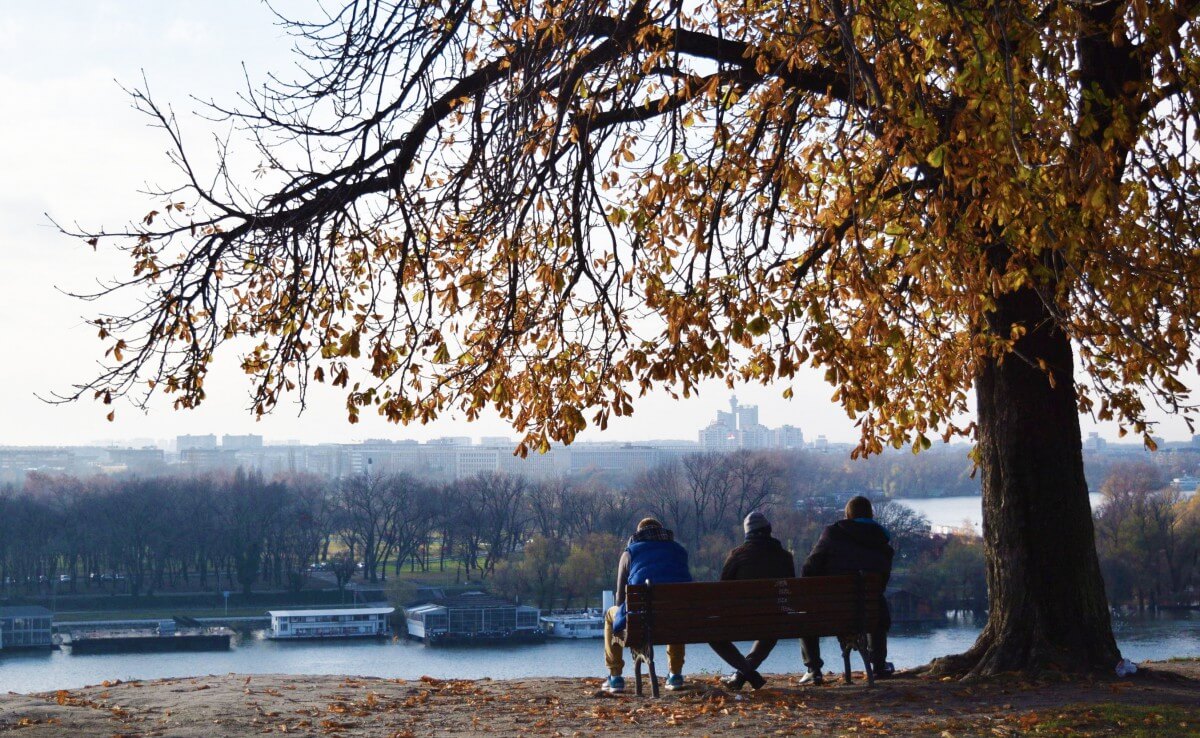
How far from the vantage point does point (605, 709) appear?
6.91m

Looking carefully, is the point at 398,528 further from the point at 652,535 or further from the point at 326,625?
the point at 652,535

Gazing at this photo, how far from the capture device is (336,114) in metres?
7.68

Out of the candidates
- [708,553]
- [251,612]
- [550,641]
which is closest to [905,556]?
[708,553]

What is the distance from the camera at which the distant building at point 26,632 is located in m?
31.1

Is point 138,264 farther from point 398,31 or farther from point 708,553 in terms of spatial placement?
point 708,553

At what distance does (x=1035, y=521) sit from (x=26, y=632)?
30198mm

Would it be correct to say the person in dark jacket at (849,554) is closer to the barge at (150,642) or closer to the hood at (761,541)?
the hood at (761,541)

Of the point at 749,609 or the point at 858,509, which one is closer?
the point at 749,609

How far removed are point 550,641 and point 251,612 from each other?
547 inches

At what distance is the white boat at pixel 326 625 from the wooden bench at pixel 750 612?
26.1 metres

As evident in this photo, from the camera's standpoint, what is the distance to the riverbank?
5.98 metres

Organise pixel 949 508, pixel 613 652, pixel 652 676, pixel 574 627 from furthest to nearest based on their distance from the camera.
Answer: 1. pixel 949 508
2. pixel 574 627
3. pixel 613 652
4. pixel 652 676

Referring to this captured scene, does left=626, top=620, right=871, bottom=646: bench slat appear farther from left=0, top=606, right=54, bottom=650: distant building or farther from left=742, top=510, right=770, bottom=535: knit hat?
left=0, top=606, right=54, bottom=650: distant building

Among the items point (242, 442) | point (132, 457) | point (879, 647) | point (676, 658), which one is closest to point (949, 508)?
point (879, 647)
